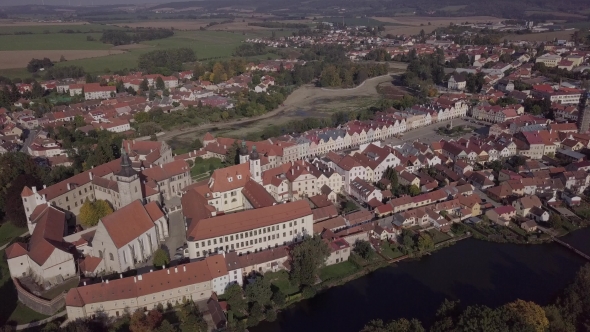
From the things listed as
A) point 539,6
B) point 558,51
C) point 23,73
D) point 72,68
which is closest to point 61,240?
point 72,68

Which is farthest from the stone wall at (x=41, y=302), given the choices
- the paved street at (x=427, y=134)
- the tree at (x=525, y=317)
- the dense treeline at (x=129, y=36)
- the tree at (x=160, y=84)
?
the dense treeline at (x=129, y=36)

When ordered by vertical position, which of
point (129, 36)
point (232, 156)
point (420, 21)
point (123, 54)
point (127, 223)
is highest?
point (129, 36)

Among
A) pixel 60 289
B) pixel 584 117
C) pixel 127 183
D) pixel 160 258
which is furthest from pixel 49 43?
pixel 584 117

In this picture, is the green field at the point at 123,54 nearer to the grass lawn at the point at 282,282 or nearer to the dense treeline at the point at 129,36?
the dense treeline at the point at 129,36

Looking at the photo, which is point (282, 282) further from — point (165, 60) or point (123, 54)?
point (123, 54)

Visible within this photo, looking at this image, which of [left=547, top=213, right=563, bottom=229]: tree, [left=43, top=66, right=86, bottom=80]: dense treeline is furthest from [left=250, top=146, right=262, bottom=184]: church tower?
[left=43, top=66, right=86, bottom=80]: dense treeline

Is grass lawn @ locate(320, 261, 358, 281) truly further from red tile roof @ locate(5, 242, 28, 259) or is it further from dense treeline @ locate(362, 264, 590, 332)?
red tile roof @ locate(5, 242, 28, 259)
